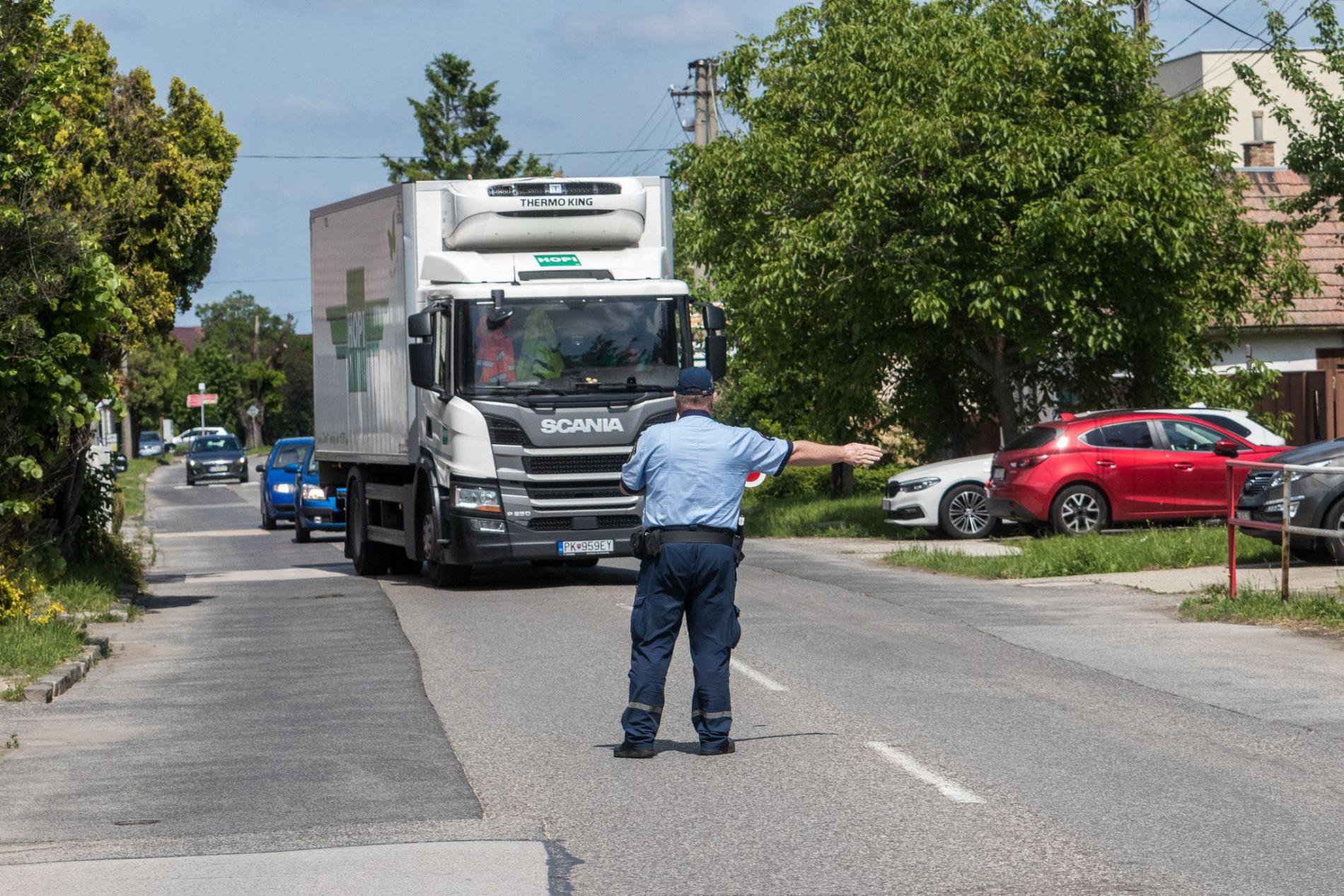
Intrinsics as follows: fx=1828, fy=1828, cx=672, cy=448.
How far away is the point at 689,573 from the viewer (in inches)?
332

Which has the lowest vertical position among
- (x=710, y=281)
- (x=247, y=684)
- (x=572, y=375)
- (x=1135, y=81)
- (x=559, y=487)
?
(x=247, y=684)

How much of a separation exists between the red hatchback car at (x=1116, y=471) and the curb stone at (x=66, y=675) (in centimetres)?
1179

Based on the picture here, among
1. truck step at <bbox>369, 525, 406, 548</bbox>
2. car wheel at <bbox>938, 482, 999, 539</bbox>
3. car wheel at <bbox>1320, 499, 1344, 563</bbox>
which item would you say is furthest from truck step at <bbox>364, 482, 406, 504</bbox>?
car wheel at <bbox>1320, 499, 1344, 563</bbox>

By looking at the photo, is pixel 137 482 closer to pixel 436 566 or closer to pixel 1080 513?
pixel 1080 513

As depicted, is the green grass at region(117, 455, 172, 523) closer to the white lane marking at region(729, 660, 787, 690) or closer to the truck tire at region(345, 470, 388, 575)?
the truck tire at region(345, 470, 388, 575)

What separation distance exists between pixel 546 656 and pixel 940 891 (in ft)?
22.1

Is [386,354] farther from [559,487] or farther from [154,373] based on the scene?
[154,373]

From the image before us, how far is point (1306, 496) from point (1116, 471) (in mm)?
5003

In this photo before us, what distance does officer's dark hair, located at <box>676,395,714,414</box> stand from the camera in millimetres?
8750

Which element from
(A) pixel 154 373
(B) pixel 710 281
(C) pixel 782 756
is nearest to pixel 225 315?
(A) pixel 154 373

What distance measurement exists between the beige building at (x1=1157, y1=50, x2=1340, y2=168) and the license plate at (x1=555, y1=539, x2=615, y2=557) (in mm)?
30332

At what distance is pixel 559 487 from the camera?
16953mm

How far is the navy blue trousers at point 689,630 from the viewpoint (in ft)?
27.7

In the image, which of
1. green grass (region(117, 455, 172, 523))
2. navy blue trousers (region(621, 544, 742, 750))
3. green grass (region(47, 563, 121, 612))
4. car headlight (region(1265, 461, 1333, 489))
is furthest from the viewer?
green grass (region(117, 455, 172, 523))
